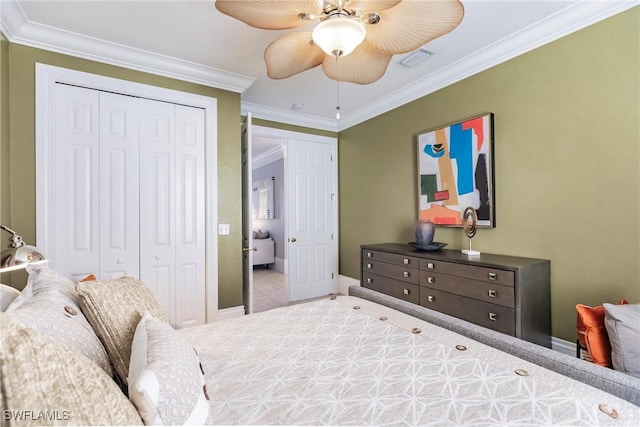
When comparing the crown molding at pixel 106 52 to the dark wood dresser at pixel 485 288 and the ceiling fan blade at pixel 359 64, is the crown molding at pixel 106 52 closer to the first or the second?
the ceiling fan blade at pixel 359 64

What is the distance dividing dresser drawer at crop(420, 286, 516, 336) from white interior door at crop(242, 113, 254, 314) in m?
1.71

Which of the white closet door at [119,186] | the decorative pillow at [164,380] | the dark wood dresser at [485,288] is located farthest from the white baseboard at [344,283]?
the decorative pillow at [164,380]

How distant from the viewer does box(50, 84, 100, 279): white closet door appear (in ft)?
8.23

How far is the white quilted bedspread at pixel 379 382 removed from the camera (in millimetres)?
913

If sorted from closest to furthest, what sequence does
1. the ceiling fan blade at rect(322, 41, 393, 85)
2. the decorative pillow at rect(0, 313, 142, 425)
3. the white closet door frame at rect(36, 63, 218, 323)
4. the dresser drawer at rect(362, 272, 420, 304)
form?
the decorative pillow at rect(0, 313, 142, 425), the ceiling fan blade at rect(322, 41, 393, 85), the white closet door frame at rect(36, 63, 218, 323), the dresser drawer at rect(362, 272, 420, 304)

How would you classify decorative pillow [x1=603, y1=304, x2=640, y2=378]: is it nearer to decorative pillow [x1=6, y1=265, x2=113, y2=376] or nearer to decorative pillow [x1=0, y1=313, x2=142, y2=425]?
decorative pillow [x1=0, y1=313, x2=142, y2=425]

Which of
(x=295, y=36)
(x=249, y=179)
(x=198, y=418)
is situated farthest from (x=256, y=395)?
(x=249, y=179)

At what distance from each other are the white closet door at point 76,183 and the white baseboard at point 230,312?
46.7 inches

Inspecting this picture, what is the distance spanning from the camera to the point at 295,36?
169 cm

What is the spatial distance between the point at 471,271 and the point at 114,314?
2325 mm

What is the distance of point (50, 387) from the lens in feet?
1.86

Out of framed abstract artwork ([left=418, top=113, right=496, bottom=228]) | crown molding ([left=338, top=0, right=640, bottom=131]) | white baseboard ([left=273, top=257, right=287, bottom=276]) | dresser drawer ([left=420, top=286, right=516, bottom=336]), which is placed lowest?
white baseboard ([left=273, top=257, right=287, bottom=276])

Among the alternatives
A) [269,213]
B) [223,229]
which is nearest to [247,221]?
[223,229]

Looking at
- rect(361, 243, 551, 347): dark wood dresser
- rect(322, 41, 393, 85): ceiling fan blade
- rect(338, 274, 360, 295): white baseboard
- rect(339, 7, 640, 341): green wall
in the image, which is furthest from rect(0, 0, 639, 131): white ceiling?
rect(338, 274, 360, 295): white baseboard
